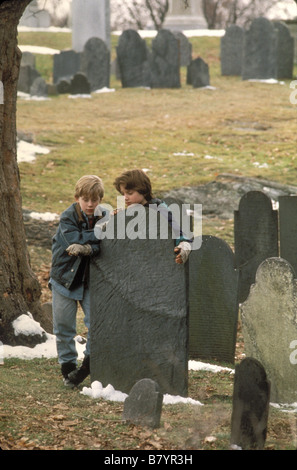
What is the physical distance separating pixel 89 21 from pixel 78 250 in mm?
24831

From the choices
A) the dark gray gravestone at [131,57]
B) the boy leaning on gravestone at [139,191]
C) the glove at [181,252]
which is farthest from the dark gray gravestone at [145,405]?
the dark gray gravestone at [131,57]

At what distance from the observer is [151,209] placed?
5.38 m

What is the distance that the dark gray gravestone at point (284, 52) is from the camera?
25.0 meters

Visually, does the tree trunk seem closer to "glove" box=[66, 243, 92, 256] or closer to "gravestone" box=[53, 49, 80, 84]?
"glove" box=[66, 243, 92, 256]

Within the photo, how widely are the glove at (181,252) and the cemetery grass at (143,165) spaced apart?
1031 millimetres

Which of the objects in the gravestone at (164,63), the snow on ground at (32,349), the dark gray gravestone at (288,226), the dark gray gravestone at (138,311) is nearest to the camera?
the dark gray gravestone at (138,311)

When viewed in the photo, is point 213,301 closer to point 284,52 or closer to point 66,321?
point 66,321

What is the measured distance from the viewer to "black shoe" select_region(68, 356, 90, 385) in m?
5.82

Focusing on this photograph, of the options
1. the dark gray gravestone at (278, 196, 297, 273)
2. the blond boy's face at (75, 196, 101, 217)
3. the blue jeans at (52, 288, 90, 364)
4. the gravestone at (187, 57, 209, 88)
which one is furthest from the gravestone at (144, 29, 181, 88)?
the blue jeans at (52, 288, 90, 364)

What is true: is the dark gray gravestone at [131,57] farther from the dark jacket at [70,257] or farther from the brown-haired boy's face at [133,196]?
the brown-haired boy's face at [133,196]

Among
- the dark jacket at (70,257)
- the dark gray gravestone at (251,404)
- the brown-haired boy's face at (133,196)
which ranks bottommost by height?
the dark gray gravestone at (251,404)

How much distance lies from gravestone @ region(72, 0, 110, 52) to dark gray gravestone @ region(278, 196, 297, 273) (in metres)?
21.1
